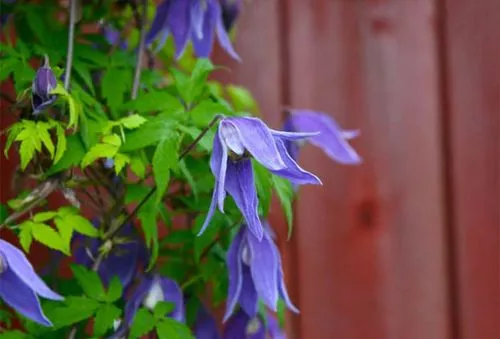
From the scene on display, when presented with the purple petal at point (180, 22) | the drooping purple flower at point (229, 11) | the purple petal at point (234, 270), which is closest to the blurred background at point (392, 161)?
the drooping purple flower at point (229, 11)

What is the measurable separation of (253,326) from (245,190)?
0.87 feet

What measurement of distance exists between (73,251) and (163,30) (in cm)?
29

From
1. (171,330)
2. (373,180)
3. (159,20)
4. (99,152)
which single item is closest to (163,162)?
(99,152)

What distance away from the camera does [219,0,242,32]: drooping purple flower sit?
3.44 ft

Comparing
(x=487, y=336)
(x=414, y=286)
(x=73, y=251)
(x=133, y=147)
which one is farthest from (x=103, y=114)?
(x=487, y=336)

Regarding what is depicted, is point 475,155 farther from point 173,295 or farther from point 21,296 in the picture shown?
point 21,296

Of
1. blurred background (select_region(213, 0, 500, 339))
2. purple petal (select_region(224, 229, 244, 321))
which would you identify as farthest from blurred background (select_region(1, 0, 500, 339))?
purple petal (select_region(224, 229, 244, 321))

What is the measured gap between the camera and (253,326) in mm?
927

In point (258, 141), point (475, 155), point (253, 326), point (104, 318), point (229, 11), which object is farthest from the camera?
point (475, 155)

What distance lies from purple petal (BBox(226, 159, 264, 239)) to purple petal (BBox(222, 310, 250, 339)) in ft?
0.80

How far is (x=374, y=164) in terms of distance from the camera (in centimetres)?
131

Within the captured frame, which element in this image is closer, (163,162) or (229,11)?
(163,162)

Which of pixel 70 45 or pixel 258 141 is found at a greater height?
pixel 70 45

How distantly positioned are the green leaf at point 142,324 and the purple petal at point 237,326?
0.15m
